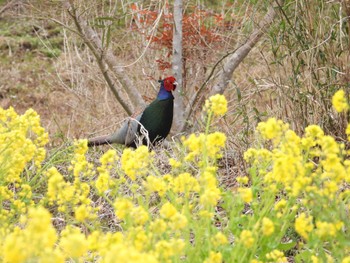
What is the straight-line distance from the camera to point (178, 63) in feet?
18.2

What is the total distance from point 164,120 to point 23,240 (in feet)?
12.6

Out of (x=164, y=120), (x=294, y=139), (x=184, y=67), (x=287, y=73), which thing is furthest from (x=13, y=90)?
(x=294, y=139)

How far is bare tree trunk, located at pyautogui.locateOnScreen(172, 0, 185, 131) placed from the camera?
5.39 metres

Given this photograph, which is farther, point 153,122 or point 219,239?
point 153,122

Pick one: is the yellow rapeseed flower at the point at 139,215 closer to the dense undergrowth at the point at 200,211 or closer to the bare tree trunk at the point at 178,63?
the dense undergrowth at the point at 200,211

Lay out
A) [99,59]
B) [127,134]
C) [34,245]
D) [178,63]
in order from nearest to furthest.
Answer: [34,245] < [127,134] < [99,59] < [178,63]

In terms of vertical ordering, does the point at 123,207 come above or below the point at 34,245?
below

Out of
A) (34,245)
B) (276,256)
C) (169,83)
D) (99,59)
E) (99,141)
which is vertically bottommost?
(99,141)

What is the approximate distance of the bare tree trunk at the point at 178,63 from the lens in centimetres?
539

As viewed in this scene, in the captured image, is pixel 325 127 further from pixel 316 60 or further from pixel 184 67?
pixel 184 67

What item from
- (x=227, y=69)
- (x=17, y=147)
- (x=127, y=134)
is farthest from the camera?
(x=227, y=69)

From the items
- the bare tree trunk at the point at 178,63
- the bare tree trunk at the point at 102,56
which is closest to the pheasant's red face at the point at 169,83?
the bare tree trunk at the point at 178,63

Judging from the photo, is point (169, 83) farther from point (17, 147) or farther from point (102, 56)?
point (17, 147)

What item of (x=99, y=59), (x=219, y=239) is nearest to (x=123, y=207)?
(x=219, y=239)
